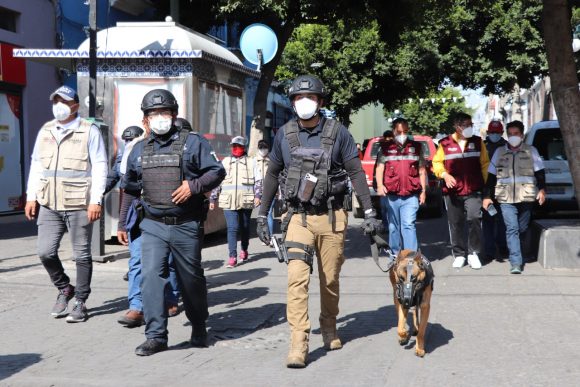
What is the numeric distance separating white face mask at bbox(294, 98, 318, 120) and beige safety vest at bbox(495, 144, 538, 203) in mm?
4648

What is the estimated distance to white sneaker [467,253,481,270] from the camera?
1010cm

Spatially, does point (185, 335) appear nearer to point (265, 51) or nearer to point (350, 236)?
point (350, 236)

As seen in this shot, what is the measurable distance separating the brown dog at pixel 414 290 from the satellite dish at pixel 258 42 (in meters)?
9.54

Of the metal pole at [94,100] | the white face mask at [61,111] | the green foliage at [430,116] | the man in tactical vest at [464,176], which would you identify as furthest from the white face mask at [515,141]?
the green foliage at [430,116]

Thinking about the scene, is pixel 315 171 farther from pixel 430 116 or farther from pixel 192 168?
pixel 430 116

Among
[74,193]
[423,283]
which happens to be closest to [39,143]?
[74,193]

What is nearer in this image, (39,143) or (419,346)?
(419,346)

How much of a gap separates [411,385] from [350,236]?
29.6 feet

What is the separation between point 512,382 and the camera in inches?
203

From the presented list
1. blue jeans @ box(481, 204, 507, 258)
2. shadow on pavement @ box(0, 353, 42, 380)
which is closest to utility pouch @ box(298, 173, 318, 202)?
shadow on pavement @ box(0, 353, 42, 380)

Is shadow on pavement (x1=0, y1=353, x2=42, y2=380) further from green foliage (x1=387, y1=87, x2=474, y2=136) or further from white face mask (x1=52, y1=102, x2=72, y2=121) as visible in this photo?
green foliage (x1=387, y1=87, x2=474, y2=136)

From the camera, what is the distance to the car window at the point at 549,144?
1502 cm

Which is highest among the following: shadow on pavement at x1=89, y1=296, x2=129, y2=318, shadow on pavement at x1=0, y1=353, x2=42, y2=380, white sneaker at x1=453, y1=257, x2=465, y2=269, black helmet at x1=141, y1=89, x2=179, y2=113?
black helmet at x1=141, y1=89, x2=179, y2=113

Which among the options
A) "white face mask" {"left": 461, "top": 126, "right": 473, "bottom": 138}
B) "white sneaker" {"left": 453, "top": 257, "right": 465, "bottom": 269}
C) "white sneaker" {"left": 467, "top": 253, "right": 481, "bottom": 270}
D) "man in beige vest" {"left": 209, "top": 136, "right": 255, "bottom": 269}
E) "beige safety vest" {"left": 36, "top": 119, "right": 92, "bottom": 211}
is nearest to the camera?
"beige safety vest" {"left": 36, "top": 119, "right": 92, "bottom": 211}
